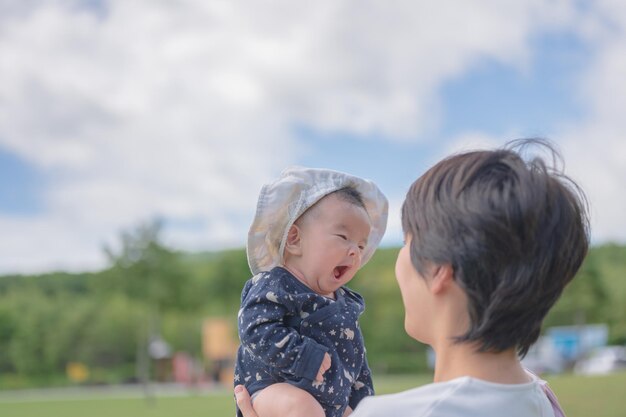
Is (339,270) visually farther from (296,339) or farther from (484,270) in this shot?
(484,270)

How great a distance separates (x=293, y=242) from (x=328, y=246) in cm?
11

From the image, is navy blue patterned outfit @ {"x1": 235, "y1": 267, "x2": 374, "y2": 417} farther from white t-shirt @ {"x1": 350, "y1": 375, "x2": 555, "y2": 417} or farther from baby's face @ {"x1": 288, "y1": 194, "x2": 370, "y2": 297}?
white t-shirt @ {"x1": 350, "y1": 375, "x2": 555, "y2": 417}

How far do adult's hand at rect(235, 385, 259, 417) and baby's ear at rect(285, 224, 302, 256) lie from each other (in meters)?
0.40

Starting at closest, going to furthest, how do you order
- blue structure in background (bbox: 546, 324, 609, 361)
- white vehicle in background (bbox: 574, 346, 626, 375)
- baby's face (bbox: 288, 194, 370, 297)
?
baby's face (bbox: 288, 194, 370, 297), white vehicle in background (bbox: 574, 346, 626, 375), blue structure in background (bbox: 546, 324, 609, 361)

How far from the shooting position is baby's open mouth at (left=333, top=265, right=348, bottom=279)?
2451mm

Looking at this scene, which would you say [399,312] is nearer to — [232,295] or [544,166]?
[232,295]

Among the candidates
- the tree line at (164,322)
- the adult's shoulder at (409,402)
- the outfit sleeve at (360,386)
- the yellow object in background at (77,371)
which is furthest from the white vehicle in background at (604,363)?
the adult's shoulder at (409,402)

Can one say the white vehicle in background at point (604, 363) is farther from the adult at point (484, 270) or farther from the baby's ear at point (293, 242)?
the adult at point (484, 270)

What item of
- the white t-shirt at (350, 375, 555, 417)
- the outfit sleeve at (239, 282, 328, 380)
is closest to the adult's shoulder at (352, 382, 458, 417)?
the white t-shirt at (350, 375, 555, 417)

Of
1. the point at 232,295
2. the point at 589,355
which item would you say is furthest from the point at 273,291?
the point at 589,355

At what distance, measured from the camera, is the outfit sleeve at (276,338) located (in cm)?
226

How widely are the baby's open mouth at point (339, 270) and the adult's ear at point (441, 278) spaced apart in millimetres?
889

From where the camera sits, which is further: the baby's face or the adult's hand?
the baby's face

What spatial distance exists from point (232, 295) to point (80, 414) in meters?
23.5
